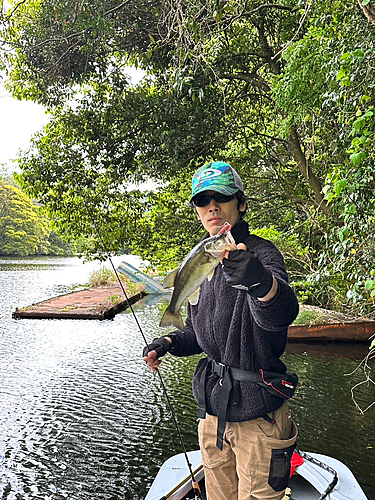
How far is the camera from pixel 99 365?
29.7 ft

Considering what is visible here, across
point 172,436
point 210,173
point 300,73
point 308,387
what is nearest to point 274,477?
point 210,173

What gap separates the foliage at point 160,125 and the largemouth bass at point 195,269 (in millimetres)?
4328

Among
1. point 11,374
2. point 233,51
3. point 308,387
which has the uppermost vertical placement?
point 233,51

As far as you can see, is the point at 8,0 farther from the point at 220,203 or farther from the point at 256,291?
the point at 256,291

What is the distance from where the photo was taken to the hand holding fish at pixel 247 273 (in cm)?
147

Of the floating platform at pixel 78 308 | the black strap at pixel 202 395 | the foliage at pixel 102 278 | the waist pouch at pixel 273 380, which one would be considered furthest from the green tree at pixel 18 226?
the waist pouch at pixel 273 380

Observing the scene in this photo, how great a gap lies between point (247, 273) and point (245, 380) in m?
0.61

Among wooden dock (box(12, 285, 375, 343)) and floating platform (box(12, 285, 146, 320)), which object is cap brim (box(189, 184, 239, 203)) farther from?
floating platform (box(12, 285, 146, 320))

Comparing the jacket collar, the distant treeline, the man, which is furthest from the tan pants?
the distant treeline

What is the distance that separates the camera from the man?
1.81 metres

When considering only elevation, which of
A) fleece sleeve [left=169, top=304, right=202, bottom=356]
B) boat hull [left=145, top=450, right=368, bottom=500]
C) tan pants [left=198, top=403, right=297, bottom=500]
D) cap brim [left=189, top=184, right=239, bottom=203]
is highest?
cap brim [left=189, top=184, right=239, bottom=203]

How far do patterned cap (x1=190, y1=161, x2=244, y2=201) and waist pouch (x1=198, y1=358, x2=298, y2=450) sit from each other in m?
0.77

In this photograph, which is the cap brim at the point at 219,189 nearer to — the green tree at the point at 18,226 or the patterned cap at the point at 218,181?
the patterned cap at the point at 218,181

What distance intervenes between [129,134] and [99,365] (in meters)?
4.74
